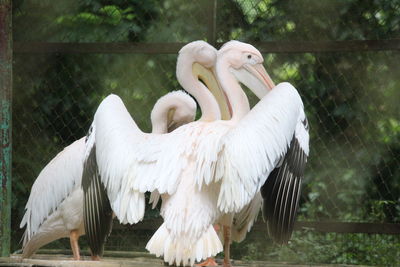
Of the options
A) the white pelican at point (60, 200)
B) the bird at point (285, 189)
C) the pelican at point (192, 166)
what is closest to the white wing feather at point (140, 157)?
the pelican at point (192, 166)

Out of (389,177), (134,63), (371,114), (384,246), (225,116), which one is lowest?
(384,246)

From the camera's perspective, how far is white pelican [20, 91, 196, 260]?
582 centimetres

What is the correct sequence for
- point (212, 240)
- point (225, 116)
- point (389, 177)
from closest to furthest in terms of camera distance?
point (212, 240) < point (225, 116) < point (389, 177)

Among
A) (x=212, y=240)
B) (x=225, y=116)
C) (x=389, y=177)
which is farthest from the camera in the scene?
(x=389, y=177)

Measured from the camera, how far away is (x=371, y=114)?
22.4 ft

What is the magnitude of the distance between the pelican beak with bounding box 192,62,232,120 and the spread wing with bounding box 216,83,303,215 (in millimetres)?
928

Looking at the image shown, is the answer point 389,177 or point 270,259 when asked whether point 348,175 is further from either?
point 270,259

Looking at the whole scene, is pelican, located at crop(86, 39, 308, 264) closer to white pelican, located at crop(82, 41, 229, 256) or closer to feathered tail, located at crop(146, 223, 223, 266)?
feathered tail, located at crop(146, 223, 223, 266)

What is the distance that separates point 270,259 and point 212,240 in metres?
2.40

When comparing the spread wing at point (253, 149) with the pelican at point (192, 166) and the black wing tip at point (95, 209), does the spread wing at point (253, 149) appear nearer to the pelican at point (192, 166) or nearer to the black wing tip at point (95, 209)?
the pelican at point (192, 166)

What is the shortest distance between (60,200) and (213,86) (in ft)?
3.70

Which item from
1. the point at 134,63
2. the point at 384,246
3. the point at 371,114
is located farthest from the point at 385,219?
the point at 134,63

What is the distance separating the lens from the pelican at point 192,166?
4484mm

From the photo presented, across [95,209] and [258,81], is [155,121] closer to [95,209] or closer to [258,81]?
[258,81]
